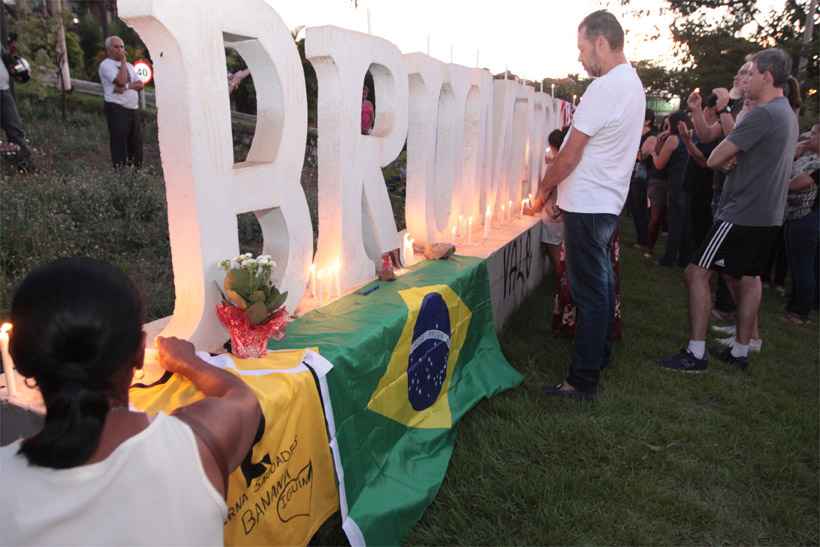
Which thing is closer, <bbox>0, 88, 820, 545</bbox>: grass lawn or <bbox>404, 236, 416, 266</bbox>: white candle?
<bbox>0, 88, 820, 545</bbox>: grass lawn

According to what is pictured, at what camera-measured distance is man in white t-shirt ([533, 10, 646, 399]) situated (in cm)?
322

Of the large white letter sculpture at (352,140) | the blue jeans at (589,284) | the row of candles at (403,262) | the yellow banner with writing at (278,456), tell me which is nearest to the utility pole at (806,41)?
the row of candles at (403,262)

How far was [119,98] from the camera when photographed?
23.8 feet

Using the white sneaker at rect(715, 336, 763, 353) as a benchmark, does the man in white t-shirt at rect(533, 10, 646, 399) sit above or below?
above

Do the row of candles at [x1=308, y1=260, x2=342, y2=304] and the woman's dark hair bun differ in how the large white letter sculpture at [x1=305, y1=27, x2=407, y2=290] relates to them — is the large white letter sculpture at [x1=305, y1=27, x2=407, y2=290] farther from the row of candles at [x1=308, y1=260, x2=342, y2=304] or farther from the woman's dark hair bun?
the woman's dark hair bun

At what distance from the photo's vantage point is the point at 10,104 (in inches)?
260

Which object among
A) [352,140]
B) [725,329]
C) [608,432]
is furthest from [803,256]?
[352,140]

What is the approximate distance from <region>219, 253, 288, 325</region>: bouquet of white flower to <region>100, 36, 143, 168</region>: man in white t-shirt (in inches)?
226

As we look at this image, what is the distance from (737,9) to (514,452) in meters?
21.1

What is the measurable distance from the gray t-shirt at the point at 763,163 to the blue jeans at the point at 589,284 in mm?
1053

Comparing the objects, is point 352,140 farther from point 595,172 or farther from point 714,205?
point 714,205

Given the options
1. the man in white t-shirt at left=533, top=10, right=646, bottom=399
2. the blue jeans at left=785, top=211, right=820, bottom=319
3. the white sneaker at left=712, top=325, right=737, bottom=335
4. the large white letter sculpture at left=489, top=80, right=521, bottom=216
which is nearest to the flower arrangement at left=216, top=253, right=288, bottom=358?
the man in white t-shirt at left=533, top=10, right=646, bottom=399

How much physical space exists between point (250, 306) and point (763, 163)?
3333 millimetres

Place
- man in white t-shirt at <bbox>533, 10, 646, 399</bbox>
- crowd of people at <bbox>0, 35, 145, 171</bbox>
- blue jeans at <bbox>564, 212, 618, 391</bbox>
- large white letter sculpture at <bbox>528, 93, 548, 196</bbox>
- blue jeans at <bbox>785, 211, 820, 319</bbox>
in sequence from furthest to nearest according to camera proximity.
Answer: crowd of people at <bbox>0, 35, 145, 171</bbox> < large white letter sculpture at <bbox>528, 93, 548, 196</bbox> < blue jeans at <bbox>785, 211, 820, 319</bbox> < blue jeans at <bbox>564, 212, 618, 391</bbox> < man in white t-shirt at <bbox>533, 10, 646, 399</bbox>
